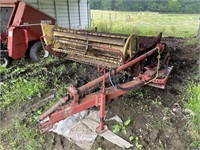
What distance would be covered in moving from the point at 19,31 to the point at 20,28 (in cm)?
11

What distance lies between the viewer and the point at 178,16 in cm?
1385

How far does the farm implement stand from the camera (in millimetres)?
2369

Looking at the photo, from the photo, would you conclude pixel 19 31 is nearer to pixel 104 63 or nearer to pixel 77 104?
pixel 104 63

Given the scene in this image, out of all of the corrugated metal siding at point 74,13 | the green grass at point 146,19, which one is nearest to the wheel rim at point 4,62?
the corrugated metal siding at point 74,13

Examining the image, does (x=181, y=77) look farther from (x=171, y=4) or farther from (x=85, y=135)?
(x=171, y=4)

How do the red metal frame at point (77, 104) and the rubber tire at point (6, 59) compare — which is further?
the rubber tire at point (6, 59)

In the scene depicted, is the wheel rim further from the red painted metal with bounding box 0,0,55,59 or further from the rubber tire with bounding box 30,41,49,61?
the rubber tire with bounding box 30,41,49,61

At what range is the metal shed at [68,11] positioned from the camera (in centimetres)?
970

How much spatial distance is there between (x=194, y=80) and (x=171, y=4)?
35.5 ft

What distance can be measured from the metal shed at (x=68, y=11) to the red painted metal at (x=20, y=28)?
378cm

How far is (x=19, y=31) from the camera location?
4.96m

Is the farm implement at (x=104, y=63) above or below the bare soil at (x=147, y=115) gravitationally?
above

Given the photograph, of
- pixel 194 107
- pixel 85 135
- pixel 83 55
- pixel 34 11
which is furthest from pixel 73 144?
pixel 34 11

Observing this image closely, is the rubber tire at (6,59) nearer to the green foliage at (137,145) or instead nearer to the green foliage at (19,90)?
the green foliage at (19,90)
